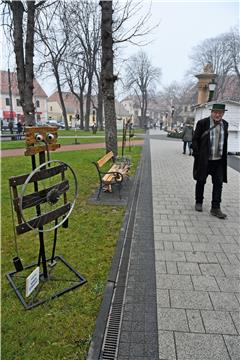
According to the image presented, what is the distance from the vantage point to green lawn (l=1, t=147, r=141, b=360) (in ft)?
7.97

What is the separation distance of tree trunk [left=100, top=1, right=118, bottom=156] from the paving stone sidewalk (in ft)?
13.3

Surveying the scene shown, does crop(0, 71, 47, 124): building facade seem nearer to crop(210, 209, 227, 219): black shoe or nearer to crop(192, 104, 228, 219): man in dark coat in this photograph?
crop(192, 104, 228, 219): man in dark coat

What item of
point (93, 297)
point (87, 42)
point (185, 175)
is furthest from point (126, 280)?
point (87, 42)

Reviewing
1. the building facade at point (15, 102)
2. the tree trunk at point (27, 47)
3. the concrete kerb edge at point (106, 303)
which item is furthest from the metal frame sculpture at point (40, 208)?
the building facade at point (15, 102)

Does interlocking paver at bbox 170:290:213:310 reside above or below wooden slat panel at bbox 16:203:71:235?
below

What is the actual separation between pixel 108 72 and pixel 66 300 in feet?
25.4

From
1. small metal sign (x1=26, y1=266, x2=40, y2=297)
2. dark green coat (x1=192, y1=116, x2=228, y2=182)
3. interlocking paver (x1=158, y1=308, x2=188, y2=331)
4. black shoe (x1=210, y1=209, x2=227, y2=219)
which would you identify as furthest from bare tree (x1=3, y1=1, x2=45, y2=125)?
interlocking paver (x1=158, y1=308, x2=188, y2=331)

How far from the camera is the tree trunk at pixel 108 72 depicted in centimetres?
901

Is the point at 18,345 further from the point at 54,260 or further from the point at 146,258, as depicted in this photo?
the point at 146,258

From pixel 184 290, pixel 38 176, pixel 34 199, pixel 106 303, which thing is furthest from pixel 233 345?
pixel 38 176

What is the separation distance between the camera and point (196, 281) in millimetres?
3406

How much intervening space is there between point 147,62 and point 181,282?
62.6 m

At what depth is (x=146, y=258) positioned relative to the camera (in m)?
3.96

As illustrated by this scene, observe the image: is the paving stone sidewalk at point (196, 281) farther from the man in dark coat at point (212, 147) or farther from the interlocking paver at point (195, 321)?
the man in dark coat at point (212, 147)
